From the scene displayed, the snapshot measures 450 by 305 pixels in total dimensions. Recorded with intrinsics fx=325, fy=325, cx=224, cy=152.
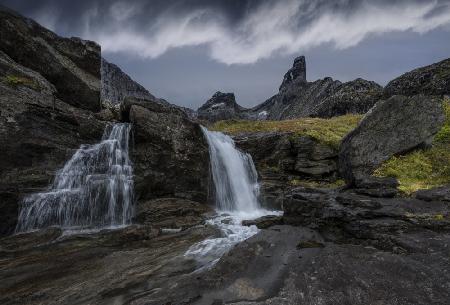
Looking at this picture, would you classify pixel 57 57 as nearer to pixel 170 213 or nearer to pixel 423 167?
pixel 170 213

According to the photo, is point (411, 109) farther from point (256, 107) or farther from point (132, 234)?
point (256, 107)

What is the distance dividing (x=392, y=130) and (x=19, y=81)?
2256 cm

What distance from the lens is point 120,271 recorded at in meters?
10.5

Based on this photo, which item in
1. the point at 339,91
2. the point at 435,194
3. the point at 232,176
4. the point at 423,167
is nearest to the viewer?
the point at 435,194

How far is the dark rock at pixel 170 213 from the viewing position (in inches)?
704

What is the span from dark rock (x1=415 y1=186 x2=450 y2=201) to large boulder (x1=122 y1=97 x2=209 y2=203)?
535 inches

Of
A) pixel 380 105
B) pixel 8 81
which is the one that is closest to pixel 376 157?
pixel 380 105

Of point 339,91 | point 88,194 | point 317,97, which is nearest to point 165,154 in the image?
point 88,194

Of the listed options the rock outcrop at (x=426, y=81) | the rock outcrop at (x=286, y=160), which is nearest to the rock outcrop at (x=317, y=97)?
the rock outcrop at (x=426, y=81)

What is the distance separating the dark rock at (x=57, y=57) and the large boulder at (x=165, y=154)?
377 centimetres

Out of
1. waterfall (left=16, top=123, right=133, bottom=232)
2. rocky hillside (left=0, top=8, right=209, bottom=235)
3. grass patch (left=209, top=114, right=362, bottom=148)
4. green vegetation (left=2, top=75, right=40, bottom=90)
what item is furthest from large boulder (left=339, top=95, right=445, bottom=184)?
green vegetation (left=2, top=75, right=40, bottom=90)

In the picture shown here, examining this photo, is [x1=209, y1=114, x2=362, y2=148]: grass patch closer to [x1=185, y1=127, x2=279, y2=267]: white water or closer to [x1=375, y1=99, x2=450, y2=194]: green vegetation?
[x1=185, y1=127, x2=279, y2=267]: white water

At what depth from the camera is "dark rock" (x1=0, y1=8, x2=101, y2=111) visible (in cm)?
2239

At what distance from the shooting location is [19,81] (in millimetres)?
19453
